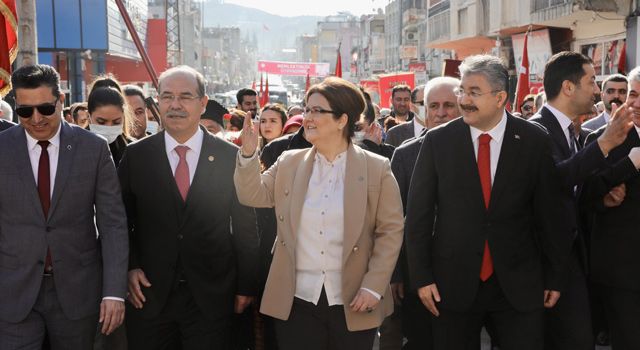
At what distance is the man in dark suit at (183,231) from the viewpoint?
4441 mm

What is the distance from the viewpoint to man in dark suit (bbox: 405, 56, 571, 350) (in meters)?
4.27

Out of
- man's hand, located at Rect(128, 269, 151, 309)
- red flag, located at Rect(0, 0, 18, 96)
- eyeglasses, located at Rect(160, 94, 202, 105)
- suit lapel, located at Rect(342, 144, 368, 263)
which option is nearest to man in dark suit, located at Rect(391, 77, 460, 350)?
suit lapel, located at Rect(342, 144, 368, 263)

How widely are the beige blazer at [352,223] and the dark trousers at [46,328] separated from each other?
3.44 ft

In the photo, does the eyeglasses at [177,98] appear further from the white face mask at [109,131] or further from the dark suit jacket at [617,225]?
the dark suit jacket at [617,225]

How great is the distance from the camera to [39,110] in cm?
406

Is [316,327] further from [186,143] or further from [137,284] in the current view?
[186,143]

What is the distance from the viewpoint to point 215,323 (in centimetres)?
454

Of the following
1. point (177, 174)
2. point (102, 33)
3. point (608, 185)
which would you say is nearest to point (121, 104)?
point (177, 174)

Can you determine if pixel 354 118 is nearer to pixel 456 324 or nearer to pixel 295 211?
pixel 295 211

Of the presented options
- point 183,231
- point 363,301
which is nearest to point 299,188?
point 363,301

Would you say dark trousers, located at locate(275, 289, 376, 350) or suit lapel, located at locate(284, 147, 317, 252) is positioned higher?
suit lapel, located at locate(284, 147, 317, 252)

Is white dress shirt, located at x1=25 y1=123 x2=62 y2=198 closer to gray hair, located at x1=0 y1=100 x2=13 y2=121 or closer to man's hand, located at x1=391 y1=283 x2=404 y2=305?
man's hand, located at x1=391 y1=283 x2=404 y2=305

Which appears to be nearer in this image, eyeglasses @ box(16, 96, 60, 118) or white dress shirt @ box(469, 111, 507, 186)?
eyeglasses @ box(16, 96, 60, 118)

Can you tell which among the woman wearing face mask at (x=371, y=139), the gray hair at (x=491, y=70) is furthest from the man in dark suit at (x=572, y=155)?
the woman wearing face mask at (x=371, y=139)
